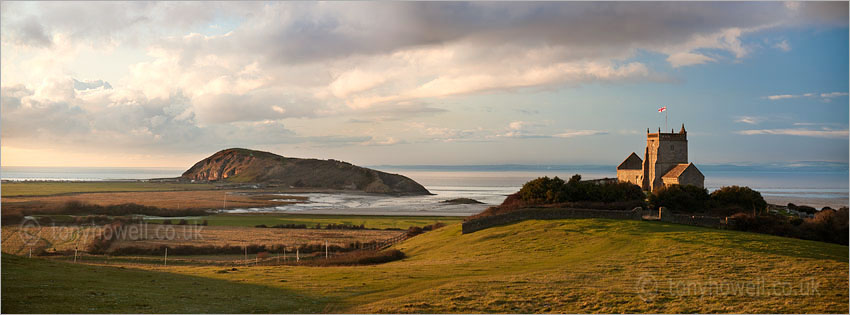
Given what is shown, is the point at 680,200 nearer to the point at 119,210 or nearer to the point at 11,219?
the point at 11,219

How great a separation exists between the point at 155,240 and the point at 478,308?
40808 millimetres

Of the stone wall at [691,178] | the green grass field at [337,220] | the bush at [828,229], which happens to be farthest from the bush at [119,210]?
the bush at [828,229]

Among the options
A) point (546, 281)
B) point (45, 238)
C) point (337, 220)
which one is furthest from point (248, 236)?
point (546, 281)

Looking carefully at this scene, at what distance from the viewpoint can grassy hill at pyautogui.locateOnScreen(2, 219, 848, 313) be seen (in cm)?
1667

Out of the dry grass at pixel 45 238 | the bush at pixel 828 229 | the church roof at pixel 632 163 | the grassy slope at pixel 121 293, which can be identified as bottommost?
the dry grass at pixel 45 238

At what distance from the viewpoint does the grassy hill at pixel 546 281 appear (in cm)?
1667

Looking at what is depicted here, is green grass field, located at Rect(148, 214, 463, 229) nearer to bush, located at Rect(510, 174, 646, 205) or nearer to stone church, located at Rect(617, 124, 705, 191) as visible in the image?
bush, located at Rect(510, 174, 646, 205)

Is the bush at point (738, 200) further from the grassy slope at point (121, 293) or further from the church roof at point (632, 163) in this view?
the grassy slope at point (121, 293)

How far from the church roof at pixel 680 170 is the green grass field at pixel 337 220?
22738 millimetres

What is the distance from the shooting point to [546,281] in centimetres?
2006

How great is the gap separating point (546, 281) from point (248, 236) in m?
37.5

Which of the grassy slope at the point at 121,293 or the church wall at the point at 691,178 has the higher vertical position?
the church wall at the point at 691,178

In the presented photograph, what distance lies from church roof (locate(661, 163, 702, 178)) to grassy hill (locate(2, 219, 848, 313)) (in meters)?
27.5

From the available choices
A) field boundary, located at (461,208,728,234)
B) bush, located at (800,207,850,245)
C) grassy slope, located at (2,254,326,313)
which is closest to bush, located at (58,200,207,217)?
field boundary, located at (461,208,728,234)
